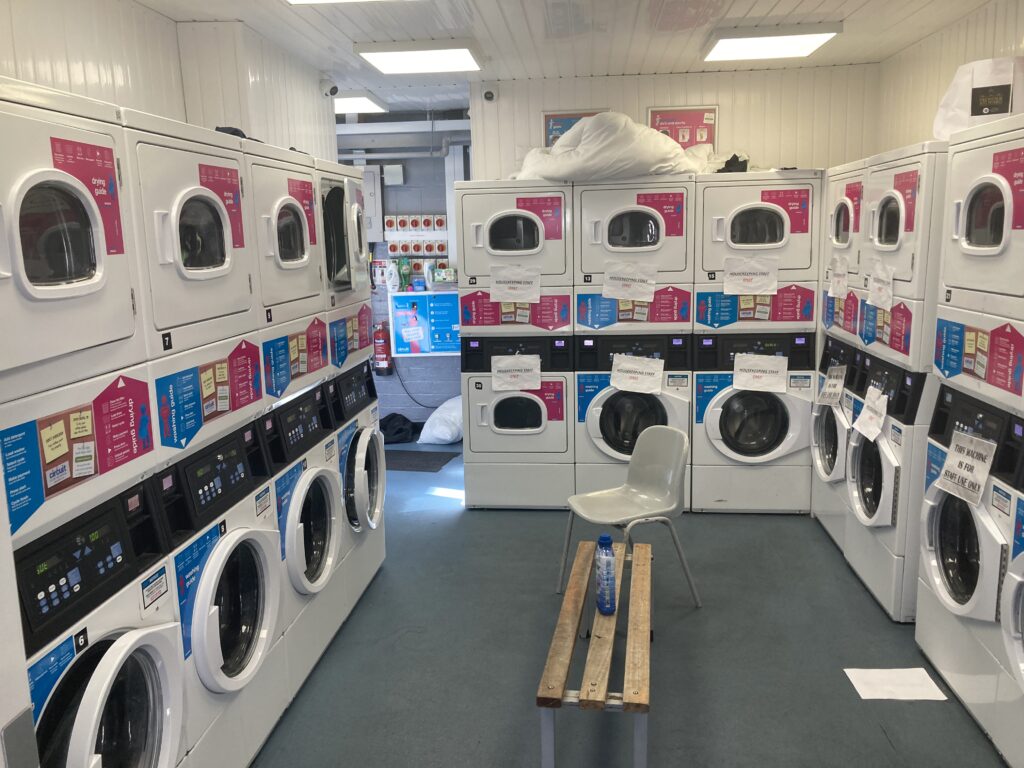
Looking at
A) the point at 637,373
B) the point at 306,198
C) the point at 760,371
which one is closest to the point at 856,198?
the point at 760,371

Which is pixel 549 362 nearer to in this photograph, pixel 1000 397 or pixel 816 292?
pixel 816 292

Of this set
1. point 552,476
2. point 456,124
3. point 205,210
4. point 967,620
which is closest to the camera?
point 205,210

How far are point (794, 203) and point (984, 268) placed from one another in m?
2.09

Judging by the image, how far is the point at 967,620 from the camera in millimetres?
2854

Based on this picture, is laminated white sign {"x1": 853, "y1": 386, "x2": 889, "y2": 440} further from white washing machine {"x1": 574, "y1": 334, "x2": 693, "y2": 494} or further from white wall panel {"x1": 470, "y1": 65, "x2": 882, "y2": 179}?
white wall panel {"x1": 470, "y1": 65, "x2": 882, "y2": 179}

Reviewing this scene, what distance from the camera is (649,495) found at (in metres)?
3.93

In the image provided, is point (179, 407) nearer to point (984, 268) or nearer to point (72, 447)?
point (72, 447)

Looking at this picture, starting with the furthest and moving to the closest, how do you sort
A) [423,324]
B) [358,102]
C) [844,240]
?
[423,324]
[358,102]
[844,240]

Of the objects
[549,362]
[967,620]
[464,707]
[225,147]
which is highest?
[225,147]

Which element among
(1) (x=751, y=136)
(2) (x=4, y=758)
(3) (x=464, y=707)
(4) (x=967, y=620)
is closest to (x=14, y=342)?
(2) (x=4, y=758)

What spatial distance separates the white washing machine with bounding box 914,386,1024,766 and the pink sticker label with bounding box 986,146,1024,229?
2.12 ft

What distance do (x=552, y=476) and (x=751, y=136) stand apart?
2.65m

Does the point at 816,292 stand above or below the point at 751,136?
below

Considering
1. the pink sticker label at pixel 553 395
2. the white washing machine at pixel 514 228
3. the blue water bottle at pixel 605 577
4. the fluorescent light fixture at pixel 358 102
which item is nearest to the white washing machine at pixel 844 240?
the white washing machine at pixel 514 228
